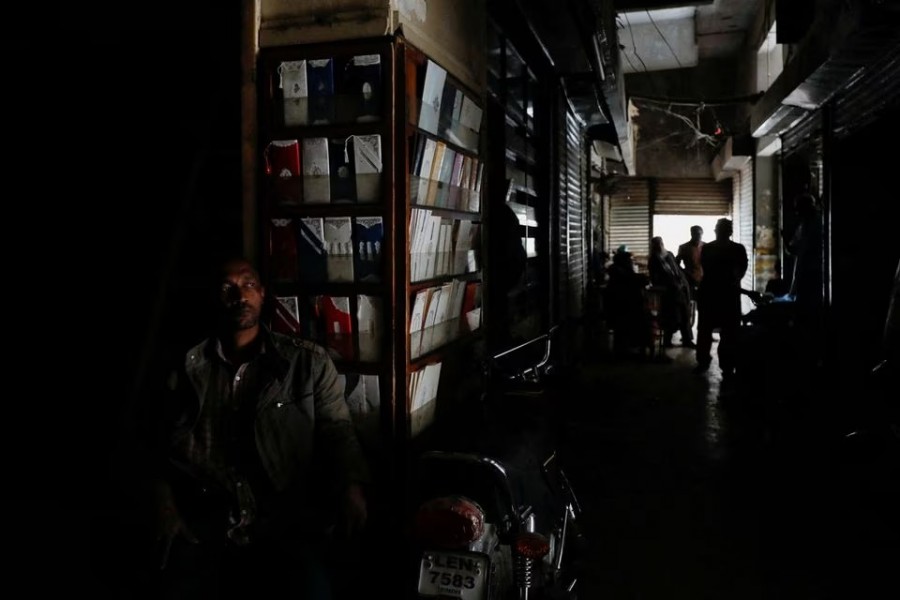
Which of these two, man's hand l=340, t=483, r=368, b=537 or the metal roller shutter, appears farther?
the metal roller shutter

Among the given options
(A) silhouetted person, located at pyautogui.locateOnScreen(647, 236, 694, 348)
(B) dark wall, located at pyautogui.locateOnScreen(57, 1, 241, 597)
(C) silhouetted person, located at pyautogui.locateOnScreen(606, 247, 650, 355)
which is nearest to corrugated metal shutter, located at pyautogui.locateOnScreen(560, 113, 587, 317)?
(C) silhouetted person, located at pyautogui.locateOnScreen(606, 247, 650, 355)

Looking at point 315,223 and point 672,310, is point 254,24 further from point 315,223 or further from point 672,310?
point 672,310

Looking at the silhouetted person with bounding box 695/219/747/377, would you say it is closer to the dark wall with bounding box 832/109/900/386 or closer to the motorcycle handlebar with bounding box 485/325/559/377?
the dark wall with bounding box 832/109/900/386

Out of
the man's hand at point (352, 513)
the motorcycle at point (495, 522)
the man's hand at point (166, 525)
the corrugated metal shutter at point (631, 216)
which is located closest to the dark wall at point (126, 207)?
the man's hand at point (166, 525)

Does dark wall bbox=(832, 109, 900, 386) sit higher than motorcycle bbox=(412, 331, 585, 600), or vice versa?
dark wall bbox=(832, 109, 900, 386)

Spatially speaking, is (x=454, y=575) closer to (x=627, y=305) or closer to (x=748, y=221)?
(x=627, y=305)

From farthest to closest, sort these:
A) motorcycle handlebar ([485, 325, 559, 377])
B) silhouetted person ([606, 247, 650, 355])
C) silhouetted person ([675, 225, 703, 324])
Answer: silhouetted person ([675, 225, 703, 324]) < silhouetted person ([606, 247, 650, 355]) < motorcycle handlebar ([485, 325, 559, 377])

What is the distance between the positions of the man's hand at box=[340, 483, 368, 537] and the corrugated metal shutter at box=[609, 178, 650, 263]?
1752 centimetres

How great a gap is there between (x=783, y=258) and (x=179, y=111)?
957 cm

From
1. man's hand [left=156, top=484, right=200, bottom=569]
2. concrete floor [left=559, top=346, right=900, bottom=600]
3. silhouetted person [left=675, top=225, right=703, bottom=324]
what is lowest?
concrete floor [left=559, top=346, right=900, bottom=600]

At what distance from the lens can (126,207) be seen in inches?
156

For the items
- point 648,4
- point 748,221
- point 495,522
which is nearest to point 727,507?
point 495,522

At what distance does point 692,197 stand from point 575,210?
10548mm

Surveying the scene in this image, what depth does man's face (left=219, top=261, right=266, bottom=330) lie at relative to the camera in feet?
9.05
